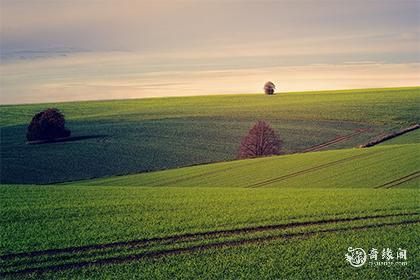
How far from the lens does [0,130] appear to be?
236 feet

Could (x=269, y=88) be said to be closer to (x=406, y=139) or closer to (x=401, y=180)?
(x=406, y=139)

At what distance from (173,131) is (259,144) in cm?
1819

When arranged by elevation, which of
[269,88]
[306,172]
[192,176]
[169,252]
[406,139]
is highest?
[269,88]

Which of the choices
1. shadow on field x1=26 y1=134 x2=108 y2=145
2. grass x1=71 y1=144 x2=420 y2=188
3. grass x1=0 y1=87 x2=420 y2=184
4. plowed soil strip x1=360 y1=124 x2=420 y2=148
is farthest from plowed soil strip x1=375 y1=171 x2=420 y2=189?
shadow on field x1=26 y1=134 x2=108 y2=145

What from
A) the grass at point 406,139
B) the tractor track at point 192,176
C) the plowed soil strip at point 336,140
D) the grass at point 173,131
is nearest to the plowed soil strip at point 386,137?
the grass at point 406,139

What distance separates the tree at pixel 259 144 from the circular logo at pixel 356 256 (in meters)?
33.5

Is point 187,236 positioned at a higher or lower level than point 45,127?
lower

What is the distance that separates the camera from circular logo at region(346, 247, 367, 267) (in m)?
13.8

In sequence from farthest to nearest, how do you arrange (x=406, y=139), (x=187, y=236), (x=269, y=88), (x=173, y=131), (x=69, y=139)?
1. (x=269, y=88)
2. (x=173, y=131)
3. (x=69, y=139)
4. (x=406, y=139)
5. (x=187, y=236)

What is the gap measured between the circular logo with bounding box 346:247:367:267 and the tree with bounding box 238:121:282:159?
33450 mm

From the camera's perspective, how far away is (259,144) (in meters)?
48.5

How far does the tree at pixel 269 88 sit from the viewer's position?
120125mm

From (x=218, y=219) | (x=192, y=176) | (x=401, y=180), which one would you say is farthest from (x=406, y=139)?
(x=218, y=219)

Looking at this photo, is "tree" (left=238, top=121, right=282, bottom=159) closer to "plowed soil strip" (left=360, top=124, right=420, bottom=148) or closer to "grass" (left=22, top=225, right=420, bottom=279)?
"plowed soil strip" (left=360, top=124, right=420, bottom=148)
